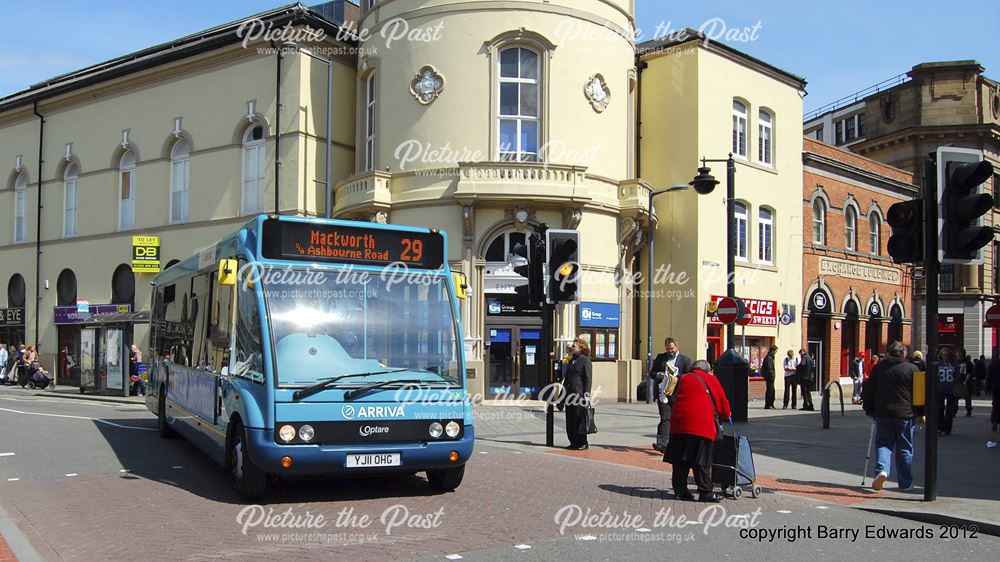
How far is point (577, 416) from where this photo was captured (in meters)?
14.2

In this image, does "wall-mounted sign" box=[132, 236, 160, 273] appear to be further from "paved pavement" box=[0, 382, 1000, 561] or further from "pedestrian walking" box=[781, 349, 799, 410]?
"pedestrian walking" box=[781, 349, 799, 410]

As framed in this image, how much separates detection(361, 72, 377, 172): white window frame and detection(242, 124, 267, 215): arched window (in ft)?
11.7

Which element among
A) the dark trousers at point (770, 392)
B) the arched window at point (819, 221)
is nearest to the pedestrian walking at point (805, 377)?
the dark trousers at point (770, 392)

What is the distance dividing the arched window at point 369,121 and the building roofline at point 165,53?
2316mm

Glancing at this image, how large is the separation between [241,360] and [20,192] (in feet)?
113

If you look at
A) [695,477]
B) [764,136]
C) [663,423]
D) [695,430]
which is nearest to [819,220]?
[764,136]

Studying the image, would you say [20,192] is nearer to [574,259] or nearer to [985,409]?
[574,259]

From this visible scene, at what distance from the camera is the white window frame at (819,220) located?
3353cm

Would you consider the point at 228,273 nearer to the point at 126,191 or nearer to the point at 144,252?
the point at 144,252

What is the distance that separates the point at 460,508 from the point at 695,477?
2.54m

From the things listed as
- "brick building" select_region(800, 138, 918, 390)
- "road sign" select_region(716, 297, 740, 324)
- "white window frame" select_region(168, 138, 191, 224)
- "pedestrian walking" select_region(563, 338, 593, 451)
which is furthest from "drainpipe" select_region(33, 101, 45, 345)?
"brick building" select_region(800, 138, 918, 390)

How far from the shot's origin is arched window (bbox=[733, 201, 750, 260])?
29.7 meters

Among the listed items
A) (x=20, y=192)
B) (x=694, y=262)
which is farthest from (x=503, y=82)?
(x=20, y=192)

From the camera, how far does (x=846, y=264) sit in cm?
3459
